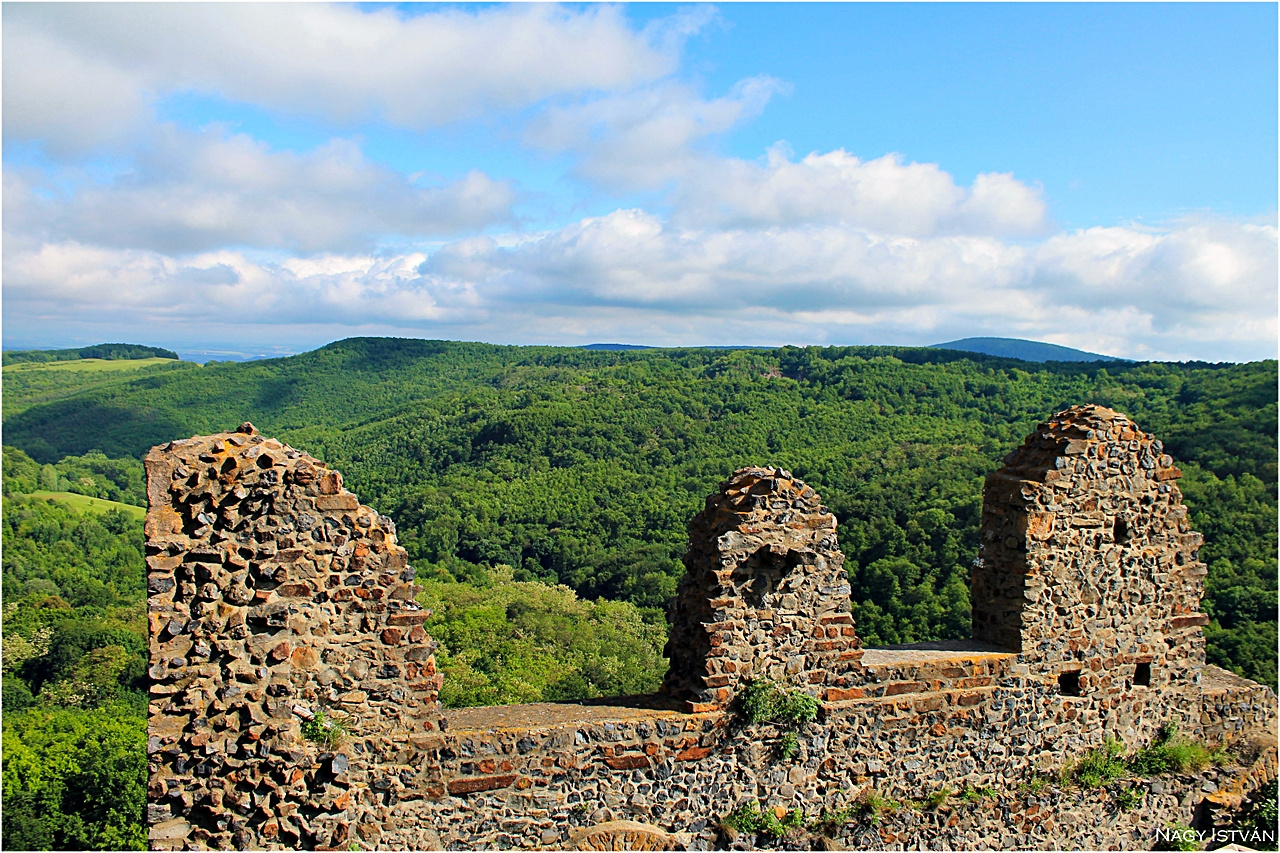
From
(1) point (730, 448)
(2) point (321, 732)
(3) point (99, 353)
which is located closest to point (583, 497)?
(1) point (730, 448)

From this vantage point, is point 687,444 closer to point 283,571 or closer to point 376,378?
point 283,571

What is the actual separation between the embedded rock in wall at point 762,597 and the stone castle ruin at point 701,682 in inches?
0.8

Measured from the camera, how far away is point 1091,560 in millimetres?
7270

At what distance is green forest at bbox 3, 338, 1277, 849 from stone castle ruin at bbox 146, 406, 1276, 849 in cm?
1159

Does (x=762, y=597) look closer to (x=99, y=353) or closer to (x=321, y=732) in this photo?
(x=321, y=732)

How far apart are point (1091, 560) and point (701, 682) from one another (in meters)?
3.91

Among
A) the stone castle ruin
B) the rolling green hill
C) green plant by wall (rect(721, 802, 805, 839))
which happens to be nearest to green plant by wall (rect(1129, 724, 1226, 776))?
the stone castle ruin

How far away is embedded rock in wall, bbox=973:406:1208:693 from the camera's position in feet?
23.3

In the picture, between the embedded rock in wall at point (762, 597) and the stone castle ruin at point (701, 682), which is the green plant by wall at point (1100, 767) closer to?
the stone castle ruin at point (701, 682)

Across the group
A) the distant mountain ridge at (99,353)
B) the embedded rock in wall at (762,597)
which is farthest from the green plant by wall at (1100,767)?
the distant mountain ridge at (99,353)

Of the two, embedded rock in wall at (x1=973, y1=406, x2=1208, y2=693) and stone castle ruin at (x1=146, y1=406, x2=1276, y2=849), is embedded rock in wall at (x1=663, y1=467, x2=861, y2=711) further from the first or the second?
embedded rock in wall at (x1=973, y1=406, x2=1208, y2=693)

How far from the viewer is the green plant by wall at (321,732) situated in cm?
545

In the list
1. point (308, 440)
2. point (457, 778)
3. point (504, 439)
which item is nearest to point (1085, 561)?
point (457, 778)

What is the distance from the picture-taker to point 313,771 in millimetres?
5406
